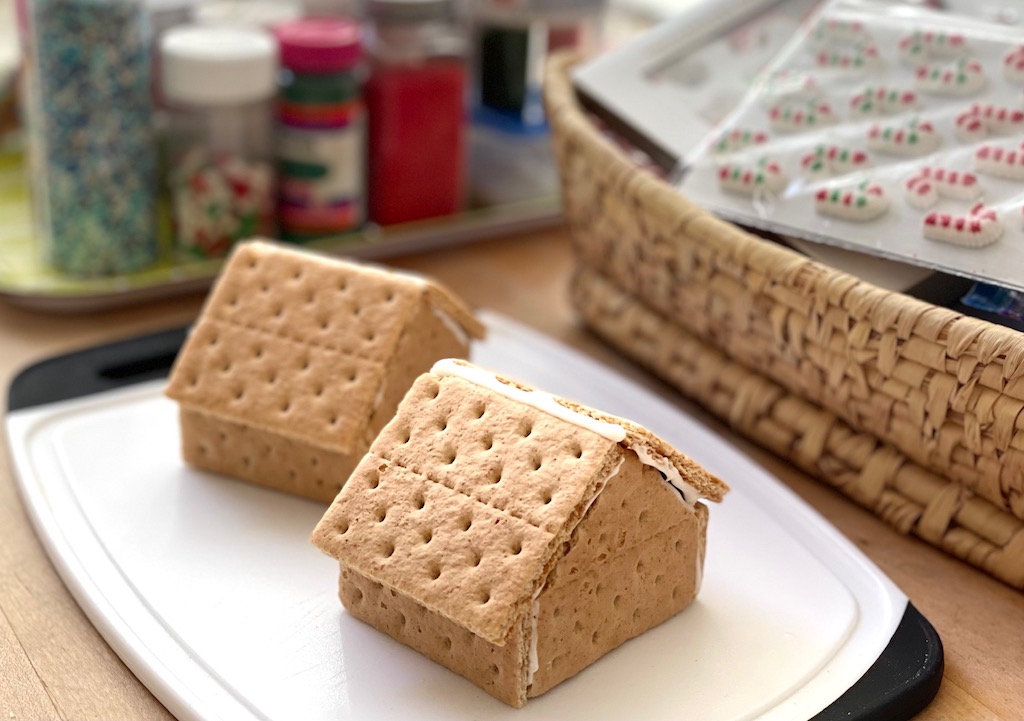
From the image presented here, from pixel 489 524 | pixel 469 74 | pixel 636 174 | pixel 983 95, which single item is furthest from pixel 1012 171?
pixel 469 74

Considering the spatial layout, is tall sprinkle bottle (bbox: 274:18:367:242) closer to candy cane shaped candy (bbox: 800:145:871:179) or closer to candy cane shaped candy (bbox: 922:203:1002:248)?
candy cane shaped candy (bbox: 800:145:871:179)

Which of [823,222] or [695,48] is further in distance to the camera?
[695,48]

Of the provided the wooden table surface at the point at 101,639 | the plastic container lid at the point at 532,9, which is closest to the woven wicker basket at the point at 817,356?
the wooden table surface at the point at 101,639

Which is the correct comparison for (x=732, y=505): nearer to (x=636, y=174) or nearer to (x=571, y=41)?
(x=636, y=174)

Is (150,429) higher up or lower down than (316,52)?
lower down

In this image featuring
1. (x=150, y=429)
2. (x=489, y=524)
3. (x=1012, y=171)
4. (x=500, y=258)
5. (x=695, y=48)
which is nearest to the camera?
(x=489, y=524)

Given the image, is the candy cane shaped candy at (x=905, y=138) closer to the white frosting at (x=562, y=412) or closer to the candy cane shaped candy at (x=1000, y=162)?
the candy cane shaped candy at (x=1000, y=162)

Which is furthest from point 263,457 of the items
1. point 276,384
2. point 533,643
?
point 533,643

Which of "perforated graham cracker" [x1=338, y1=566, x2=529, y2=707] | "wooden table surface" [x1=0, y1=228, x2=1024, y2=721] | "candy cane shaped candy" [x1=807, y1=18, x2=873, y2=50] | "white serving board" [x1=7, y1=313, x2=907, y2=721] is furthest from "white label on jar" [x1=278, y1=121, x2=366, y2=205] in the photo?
"perforated graham cracker" [x1=338, y1=566, x2=529, y2=707]
